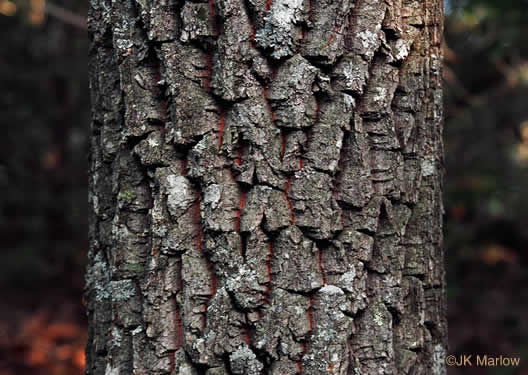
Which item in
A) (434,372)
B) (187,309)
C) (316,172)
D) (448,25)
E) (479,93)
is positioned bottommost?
(434,372)

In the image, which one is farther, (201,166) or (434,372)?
(434,372)

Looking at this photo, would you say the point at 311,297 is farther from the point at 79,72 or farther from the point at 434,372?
the point at 79,72

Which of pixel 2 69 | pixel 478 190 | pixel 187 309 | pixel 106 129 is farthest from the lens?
pixel 2 69

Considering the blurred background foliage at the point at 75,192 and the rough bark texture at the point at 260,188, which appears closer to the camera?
the rough bark texture at the point at 260,188

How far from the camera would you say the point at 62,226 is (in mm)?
5801

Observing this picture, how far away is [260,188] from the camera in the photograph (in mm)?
1056

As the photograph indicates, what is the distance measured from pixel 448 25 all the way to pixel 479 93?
4.08 ft

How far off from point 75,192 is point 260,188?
514 cm

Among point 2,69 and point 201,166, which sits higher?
point 2,69

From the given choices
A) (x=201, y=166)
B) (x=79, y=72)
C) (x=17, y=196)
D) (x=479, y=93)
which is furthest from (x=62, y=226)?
(x=201, y=166)

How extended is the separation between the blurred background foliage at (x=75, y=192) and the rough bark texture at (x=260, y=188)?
3.44 m

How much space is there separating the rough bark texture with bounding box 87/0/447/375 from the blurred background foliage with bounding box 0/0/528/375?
344 centimetres

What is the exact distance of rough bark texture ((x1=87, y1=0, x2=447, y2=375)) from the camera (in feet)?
3.46

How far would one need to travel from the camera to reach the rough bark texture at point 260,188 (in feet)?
3.46
